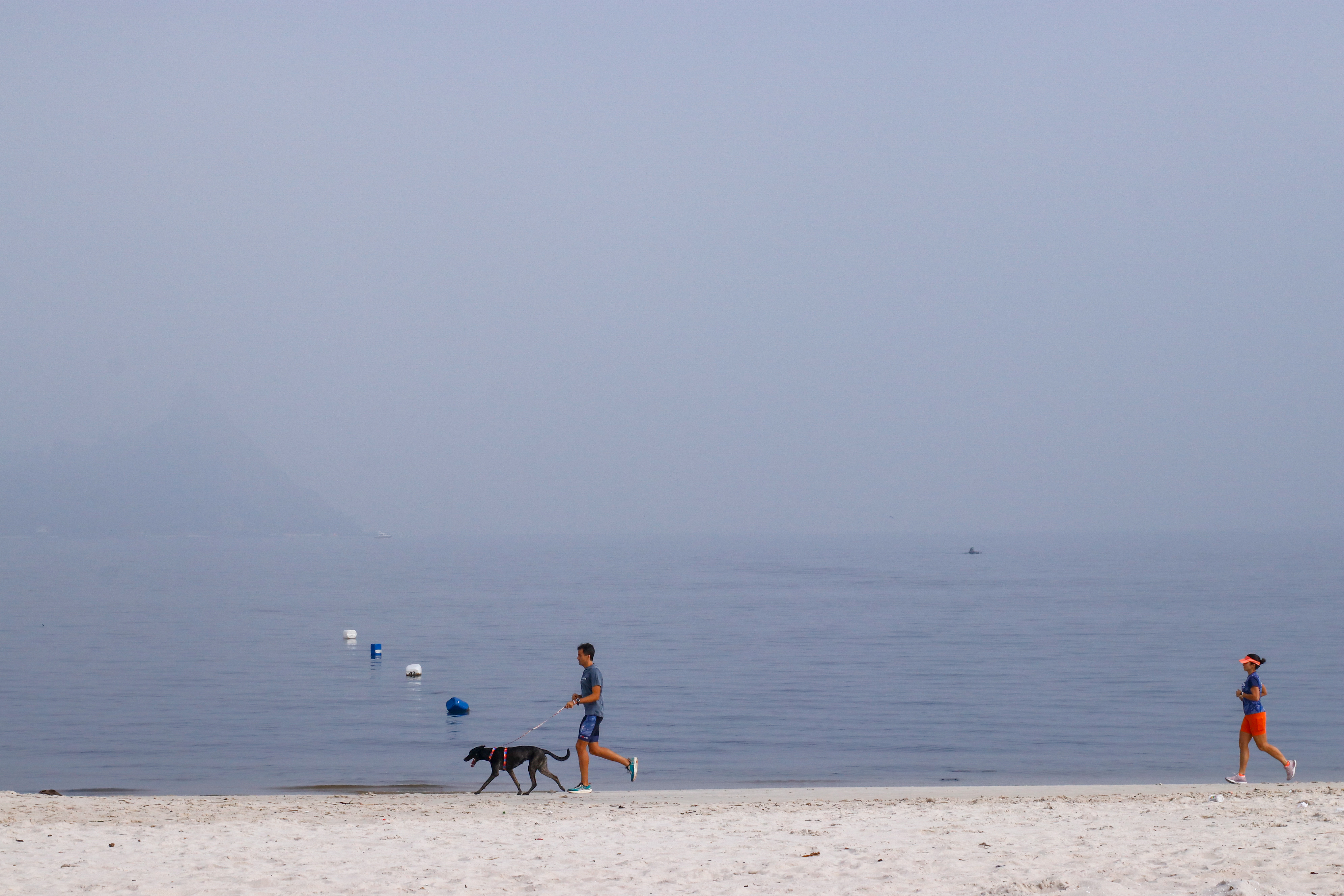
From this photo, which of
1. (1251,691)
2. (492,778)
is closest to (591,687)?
(492,778)

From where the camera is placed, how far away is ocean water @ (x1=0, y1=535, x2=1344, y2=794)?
19719mm

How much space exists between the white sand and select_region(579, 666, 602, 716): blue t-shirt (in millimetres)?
1140

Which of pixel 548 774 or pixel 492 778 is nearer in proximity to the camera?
pixel 548 774

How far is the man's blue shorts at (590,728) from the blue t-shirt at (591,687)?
52 mm

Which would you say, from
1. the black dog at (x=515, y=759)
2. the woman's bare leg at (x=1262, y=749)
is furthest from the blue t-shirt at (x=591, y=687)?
the woman's bare leg at (x=1262, y=749)

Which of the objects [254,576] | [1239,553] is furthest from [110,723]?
[1239,553]

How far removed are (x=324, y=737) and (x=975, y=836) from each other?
15.6m

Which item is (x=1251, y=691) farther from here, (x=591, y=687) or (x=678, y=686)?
(x=678, y=686)

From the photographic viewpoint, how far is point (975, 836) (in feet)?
36.2

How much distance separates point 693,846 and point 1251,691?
8105 mm

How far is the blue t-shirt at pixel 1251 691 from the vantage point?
48.0 feet

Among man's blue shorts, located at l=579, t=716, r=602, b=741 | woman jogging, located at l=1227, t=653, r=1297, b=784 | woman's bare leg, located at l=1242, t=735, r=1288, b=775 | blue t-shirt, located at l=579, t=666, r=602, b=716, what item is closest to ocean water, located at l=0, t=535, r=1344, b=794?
woman's bare leg, located at l=1242, t=735, r=1288, b=775

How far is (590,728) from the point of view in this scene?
14.7 m

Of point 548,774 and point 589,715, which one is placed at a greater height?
point 589,715
